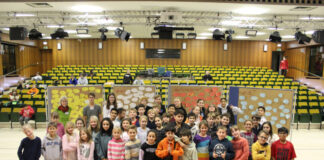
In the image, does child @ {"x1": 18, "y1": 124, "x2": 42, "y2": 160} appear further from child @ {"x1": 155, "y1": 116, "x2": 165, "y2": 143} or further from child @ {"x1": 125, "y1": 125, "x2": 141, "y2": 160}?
child @ {"x1": 155, "y1": 116, "x2": 165, "y2": 143}

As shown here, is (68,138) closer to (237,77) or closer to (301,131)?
(301,131)

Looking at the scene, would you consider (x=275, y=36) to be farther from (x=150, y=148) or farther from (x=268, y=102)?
(x=150, y=148)

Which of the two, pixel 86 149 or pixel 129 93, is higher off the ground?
pixel 129 93

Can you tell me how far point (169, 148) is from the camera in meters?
2.83

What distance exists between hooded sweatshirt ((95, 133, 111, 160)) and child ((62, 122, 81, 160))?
332mm

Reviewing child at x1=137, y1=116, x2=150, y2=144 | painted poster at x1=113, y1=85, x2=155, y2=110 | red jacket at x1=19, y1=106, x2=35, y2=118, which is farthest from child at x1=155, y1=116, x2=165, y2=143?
red jacket at x1=19, y1=106, x2=35, y2=118

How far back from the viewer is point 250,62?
16.7m

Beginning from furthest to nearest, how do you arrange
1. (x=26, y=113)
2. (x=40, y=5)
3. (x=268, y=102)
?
1. (x=40, y=5)
2. (x=26, y=113)
3. (x=268, y=102)

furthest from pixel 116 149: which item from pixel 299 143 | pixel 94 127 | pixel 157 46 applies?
pixel 157 46

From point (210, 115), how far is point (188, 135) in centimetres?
105

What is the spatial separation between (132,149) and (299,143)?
5.36 m

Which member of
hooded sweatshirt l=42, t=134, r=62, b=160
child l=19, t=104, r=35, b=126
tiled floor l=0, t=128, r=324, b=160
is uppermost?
hooded sweatshirt l=42, t=134, r=62, b=160

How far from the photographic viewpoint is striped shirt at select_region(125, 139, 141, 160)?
2924mm

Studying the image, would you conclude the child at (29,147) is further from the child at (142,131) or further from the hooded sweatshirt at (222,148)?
the hooded sweatshirt at (222,148)
